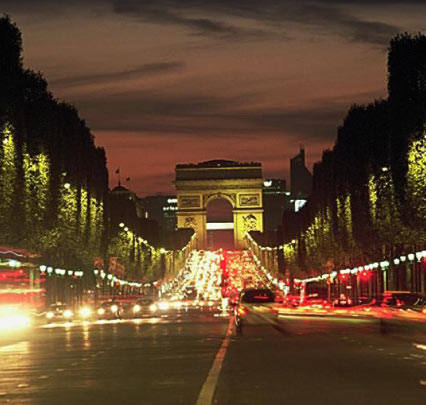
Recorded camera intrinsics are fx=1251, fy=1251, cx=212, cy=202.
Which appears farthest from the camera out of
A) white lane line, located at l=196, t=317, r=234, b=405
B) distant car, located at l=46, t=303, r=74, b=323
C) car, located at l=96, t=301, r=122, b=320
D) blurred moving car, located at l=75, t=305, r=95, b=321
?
blurred moving car, located at l=75, t=305, r=95, b=321

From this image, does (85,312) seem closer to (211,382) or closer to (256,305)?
(256,305)

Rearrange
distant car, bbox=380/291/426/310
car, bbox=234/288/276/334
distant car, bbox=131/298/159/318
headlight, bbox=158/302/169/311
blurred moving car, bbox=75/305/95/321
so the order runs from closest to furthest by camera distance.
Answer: car, bbox=234/288/276/334 < distant car, bbox=380/291/426/310 < blurred moving car, bbox=75/305/95/321 < distant car, bbox=131/298/159/318 < headlight, bbox=158/302/169/311

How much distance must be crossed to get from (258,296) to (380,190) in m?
27.7

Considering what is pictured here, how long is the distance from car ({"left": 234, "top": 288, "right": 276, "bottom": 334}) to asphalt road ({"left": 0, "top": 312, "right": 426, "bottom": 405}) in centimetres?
1046

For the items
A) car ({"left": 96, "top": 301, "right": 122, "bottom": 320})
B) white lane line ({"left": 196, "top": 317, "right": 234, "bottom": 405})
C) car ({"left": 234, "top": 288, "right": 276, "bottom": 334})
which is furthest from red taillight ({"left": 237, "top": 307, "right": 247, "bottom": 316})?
car ({"left": 96, "top": 301, "right": 122, "bottom": 320})

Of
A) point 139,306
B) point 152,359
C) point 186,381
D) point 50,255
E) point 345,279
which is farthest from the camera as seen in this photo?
point 345,279

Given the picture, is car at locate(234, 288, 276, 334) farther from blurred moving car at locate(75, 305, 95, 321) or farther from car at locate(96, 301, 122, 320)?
blurred moving car at locate(75, 305, 95, 321)

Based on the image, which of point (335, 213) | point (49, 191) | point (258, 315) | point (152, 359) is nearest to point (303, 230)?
point (335, 213)

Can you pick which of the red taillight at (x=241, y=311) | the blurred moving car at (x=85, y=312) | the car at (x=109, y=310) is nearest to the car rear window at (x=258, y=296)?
the red taillight at (x=241, y=311)

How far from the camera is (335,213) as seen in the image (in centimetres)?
10338

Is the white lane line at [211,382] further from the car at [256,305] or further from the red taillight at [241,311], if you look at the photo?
the car at [256,305]

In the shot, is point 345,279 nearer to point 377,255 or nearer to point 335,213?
point 335,213

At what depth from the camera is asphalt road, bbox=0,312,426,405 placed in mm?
17359

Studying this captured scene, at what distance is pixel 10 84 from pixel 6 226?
7.94 m
